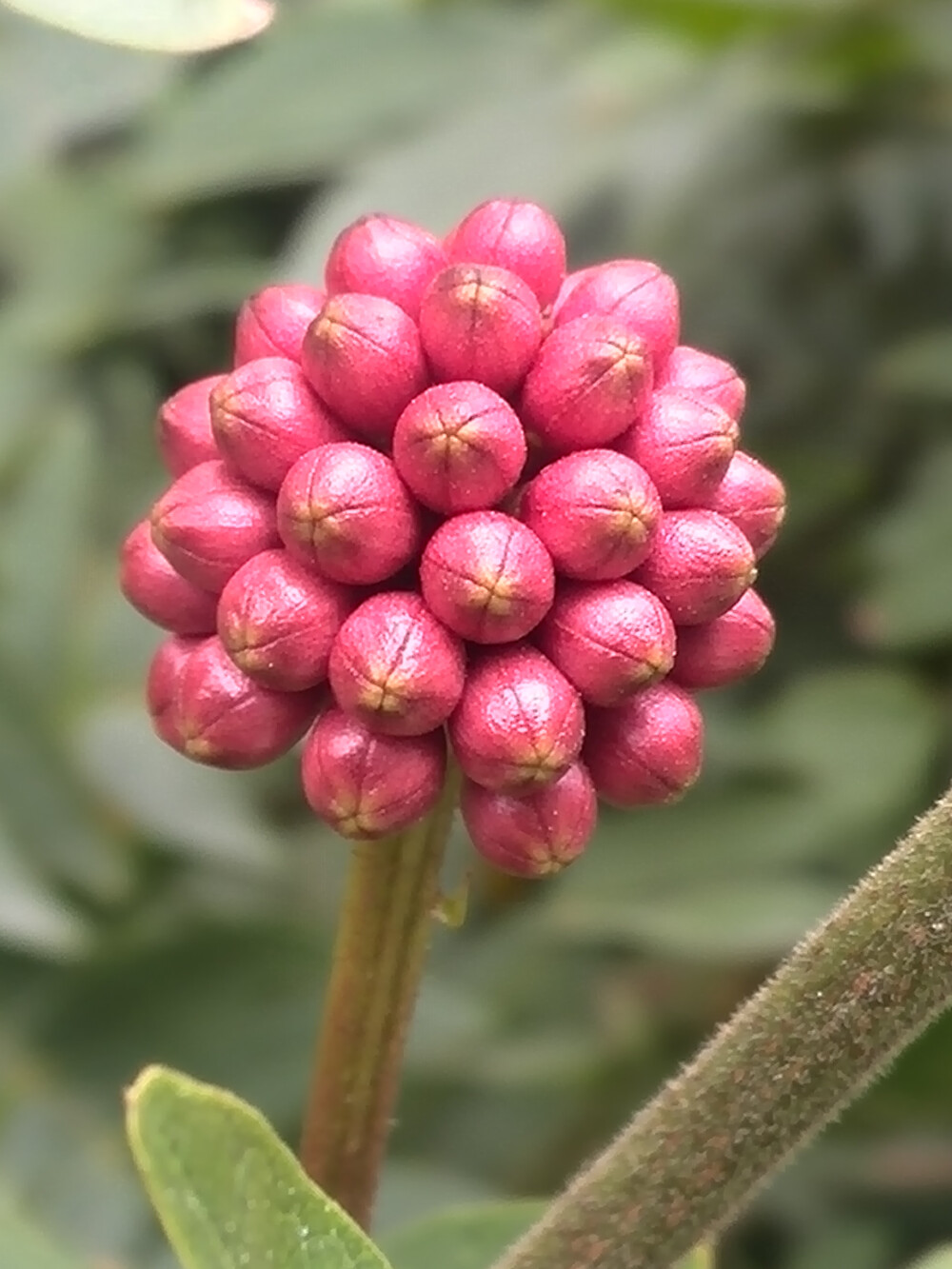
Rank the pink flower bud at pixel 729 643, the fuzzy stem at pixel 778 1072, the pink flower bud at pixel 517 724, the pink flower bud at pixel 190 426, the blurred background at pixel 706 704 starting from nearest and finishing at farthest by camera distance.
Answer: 1. the fuzzy stem at pixel 778 1072
2. the pink flower bud at pixel 517 724
3. the pink flower bud at pixel 729 643
4. the pink flower bud at pixel 190 426
5. the blurred background at pixel 706 704

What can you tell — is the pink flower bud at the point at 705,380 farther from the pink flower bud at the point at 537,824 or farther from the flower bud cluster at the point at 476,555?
the pink flower bud at the point at 537,824

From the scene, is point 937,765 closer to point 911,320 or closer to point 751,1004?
point 911,320

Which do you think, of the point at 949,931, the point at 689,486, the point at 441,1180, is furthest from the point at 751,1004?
the point at 441,1180

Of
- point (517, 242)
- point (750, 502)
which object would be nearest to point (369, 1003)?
point (750, 502)

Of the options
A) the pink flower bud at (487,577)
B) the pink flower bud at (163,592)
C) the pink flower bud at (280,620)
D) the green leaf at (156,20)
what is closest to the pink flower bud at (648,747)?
the pink flower bud at (487,577)

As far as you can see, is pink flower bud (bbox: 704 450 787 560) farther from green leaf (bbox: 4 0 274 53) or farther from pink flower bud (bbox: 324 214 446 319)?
green leaf (bbox: 4 0 274 53)
